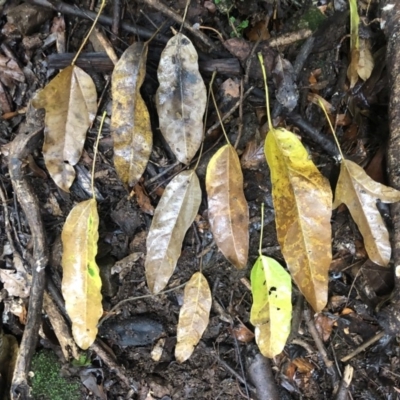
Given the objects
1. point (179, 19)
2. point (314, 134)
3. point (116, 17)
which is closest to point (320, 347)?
point (314, 134)

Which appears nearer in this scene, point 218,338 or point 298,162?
point 298,162

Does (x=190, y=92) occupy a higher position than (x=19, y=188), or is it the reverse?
(x=190, y=92)

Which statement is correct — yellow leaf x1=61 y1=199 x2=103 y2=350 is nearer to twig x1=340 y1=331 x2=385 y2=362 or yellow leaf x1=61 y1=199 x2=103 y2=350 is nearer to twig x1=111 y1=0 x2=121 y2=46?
twig x1=111 y1=0 x2=121 y2=46

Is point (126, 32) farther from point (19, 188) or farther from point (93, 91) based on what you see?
point (19, 188)

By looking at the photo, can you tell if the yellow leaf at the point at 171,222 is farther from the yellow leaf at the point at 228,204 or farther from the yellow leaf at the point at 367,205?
the yellow leaf at the point at 367,205

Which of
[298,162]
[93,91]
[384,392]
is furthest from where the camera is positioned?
[384,392]

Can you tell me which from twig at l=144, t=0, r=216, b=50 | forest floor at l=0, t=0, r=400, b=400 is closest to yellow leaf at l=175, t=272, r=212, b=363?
forest floor at l=0, t=0, r=400, b=400

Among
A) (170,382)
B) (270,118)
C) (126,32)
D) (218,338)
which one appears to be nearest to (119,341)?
(170,382)

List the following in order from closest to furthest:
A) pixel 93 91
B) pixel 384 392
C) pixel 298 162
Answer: pixel 298 162
pixel 93 91
pixel 384 392
